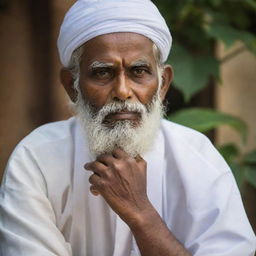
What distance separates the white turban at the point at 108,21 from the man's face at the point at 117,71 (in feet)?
0.12

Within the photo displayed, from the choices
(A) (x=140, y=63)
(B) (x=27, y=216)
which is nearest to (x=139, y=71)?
(A) (x=140, y=63)

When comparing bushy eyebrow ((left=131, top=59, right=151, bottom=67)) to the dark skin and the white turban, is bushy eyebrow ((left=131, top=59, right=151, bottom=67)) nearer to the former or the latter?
the dark skin

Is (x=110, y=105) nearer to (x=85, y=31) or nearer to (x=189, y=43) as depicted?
(x=85, y=31)

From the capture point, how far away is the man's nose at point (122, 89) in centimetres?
257

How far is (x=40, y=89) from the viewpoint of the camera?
4.81m

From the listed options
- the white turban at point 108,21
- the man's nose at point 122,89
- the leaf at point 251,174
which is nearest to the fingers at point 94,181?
the man's nose at point 122,89

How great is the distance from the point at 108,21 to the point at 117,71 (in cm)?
23

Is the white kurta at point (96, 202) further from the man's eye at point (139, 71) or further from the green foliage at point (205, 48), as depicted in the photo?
the green foliage at point (205, 48)

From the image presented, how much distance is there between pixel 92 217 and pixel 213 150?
70 cm

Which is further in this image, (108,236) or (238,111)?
(238,111)

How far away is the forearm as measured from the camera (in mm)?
2508

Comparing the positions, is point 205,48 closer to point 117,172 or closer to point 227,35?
point 227,35

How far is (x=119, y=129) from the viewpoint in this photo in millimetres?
2604

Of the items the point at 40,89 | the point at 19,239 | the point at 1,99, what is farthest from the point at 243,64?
the point at 19,239
